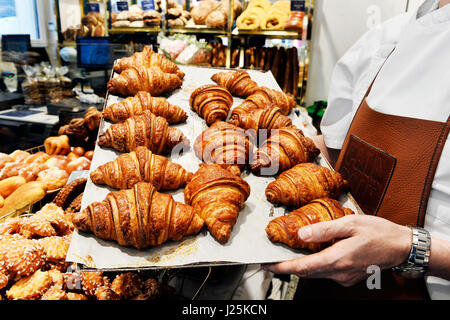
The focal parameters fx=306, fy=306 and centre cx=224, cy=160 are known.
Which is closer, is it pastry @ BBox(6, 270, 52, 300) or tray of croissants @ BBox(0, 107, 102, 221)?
pastry @ BBox(6, 270, 52, 300)

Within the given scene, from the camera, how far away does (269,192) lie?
1.22m

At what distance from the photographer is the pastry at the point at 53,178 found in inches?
69.3

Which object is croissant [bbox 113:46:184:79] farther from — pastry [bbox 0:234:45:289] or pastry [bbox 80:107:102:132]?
pastry [bbox 0:234:45:289]

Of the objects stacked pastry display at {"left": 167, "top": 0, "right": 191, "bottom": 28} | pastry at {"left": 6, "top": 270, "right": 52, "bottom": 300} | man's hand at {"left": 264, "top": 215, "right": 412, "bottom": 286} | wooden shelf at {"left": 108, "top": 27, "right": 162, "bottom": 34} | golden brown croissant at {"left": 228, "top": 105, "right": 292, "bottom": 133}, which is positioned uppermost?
stacked pastry display at {"left": 167, "top": 0, "right": 191, "bottom": 28}

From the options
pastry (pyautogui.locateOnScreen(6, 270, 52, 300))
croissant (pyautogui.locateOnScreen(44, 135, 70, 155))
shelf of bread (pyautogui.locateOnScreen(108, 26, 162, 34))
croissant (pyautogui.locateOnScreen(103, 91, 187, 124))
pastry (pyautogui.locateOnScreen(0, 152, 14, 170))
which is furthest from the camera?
shelf of bread (pyautogui.locateOnScreen(108, 26, 162, 34))

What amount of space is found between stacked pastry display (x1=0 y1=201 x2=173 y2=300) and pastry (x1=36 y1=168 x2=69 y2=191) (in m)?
0.43

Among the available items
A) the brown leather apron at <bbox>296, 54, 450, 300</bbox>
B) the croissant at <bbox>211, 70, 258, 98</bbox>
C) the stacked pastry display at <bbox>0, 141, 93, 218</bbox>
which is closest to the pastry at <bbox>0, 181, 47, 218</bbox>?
the stacked pastry display at <bbox>0, 141, 93, 218</bbox>

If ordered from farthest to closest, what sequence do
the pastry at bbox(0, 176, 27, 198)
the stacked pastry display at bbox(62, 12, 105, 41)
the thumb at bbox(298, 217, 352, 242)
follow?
the stacked pastry display at bbox(62, 12, 105, 41)
the pastry at bbox(0, 176, 27, 198)
the thumb at bbox(298, 217, 352, 242)

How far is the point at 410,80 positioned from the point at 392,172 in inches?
16.6

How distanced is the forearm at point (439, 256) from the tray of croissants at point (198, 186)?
298 millimetres

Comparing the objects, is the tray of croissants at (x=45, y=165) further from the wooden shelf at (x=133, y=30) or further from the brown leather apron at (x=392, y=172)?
the wooden shelf at (x=133, y=30)

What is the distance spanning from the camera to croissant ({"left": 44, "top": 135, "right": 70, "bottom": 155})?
2145 millimetres

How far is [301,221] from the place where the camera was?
1.05 metres
